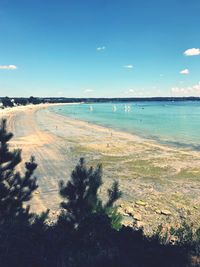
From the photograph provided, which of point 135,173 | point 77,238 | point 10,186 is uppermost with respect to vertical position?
point 10,186

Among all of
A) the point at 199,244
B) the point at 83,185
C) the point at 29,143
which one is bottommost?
the point at 29,143

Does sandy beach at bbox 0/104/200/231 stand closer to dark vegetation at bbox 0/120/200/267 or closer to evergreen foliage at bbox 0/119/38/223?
dark vegetation at bbox 0/120/200/267

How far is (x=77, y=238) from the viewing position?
36.7 ft

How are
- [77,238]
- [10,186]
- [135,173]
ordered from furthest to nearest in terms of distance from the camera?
[135,173], [10,186], [77,238]

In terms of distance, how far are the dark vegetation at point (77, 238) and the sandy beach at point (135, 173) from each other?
733 centimetres

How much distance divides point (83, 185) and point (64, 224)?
1.58m

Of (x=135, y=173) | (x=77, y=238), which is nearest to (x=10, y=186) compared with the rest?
(x=77, y=238)

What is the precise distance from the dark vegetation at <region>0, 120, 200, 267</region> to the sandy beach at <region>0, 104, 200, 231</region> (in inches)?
289

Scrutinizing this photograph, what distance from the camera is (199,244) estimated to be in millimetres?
11125

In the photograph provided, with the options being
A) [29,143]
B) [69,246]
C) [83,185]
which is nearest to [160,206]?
[83,185]

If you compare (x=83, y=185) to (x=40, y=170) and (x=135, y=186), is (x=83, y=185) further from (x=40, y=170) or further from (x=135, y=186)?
(x=40, y=170)

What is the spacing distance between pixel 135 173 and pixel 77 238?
20420mm

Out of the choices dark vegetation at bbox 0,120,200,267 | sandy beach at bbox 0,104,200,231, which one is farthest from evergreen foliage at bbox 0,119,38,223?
sandy beach at bbox 0,104,200,231

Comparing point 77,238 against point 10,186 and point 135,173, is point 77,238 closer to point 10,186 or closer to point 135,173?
point 10,186
